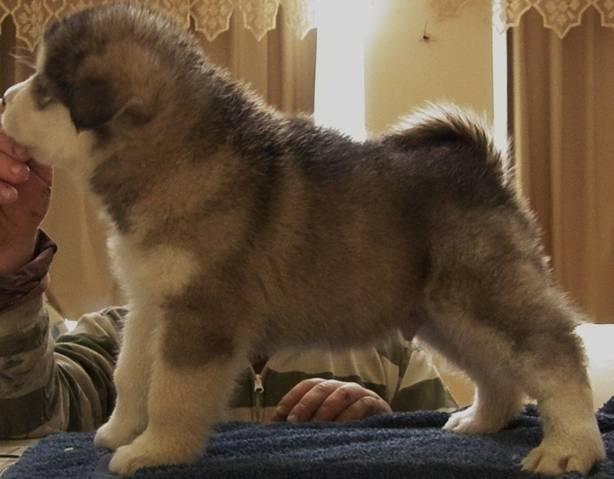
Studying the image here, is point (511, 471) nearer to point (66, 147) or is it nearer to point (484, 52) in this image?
point (66, 147)

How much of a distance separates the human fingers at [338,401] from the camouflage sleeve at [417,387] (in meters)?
0.40

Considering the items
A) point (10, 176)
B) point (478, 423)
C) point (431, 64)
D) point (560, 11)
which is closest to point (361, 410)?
point (478, 423)

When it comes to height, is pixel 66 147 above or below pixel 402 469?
above

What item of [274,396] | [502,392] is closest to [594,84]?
[274,396]

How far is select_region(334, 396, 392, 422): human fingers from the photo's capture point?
1657 mm

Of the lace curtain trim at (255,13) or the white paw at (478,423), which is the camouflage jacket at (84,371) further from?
the lace curtain trim at (255,13)

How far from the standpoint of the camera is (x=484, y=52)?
3.09 metres

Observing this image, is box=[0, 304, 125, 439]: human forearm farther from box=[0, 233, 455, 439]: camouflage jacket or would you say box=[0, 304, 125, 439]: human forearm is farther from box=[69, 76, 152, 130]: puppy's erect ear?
box=[69, 76, 152, 130]: puppy's erect ear

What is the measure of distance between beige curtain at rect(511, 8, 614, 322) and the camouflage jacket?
109cm

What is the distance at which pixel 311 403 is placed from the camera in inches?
65.9

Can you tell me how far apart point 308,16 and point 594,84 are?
3.39ft

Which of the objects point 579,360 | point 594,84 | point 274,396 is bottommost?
point 274,396

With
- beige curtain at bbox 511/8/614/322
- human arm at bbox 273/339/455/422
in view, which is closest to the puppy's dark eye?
human arm at bbox 273/339/455/422

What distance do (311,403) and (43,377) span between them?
0.50 metres
